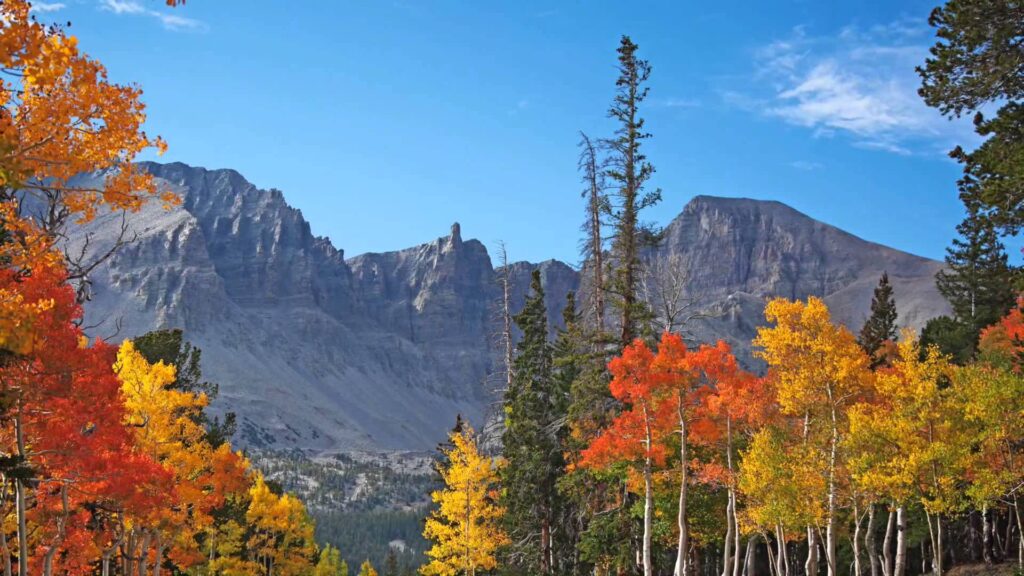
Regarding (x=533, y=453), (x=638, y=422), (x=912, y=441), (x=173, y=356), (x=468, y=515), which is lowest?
(x=468, y=515)

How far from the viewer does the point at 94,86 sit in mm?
9750

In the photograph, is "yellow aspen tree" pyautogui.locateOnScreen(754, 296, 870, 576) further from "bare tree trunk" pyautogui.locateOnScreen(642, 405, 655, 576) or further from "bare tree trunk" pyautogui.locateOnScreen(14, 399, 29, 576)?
"bare tree trunk" pyautogui.locateOnScreen(14, 399, 29, 576)

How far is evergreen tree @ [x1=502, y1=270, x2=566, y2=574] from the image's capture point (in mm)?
39656

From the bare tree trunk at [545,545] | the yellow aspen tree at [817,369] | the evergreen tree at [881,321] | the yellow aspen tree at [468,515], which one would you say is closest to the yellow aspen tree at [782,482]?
the yellow aspen tree at [817,369]

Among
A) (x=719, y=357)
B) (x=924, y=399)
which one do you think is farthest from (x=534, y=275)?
(x=924, y=399)

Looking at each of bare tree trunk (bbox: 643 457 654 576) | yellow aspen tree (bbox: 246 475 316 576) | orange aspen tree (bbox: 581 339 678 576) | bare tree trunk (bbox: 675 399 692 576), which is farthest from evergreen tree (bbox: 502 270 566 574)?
yellow aspen tree (bbox: 246 475 316 576)

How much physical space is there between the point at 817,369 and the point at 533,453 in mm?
14977

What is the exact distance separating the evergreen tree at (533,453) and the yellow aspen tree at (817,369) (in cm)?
1197

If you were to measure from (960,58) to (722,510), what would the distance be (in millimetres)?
23047

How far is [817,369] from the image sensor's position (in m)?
29.5

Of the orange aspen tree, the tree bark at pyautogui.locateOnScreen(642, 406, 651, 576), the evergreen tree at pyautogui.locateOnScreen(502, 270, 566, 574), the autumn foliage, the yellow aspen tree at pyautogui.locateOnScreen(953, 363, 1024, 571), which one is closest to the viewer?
the autumn foliage

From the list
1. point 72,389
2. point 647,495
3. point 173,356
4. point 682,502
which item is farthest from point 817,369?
point 173,356

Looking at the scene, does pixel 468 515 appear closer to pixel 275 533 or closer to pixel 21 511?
pixel 275 533

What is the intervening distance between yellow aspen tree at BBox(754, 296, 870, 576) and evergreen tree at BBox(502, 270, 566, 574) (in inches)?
471
